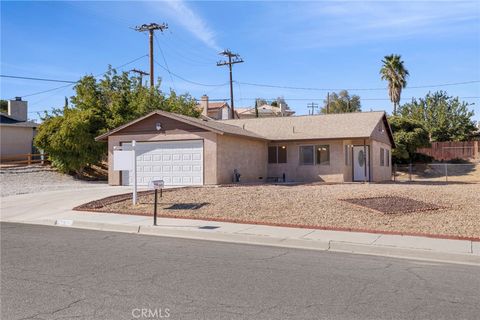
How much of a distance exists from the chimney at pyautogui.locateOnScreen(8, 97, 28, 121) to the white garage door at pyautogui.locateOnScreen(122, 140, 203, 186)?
82.7 feet

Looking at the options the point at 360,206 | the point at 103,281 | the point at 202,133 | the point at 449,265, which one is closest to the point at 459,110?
the point at 202,133

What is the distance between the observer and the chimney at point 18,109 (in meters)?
44.9

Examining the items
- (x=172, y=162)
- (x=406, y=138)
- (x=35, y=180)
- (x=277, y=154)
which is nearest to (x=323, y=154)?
(x=277, y=154)

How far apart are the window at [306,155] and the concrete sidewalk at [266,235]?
15.1 m

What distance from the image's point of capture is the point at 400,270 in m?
8.34

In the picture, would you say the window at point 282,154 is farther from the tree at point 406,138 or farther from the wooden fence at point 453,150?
the wooden fence at point 453,150

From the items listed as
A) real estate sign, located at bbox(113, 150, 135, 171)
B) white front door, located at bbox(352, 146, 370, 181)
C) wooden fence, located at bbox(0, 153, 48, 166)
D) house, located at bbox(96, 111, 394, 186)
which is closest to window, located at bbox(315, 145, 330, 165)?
house, located at bbox(96, 111, 394, 186)

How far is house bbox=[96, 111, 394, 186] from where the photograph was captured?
23.7 metres

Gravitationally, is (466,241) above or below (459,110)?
below

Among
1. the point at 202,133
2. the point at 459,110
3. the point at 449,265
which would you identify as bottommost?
the point at 449,265

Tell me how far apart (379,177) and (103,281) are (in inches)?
1050

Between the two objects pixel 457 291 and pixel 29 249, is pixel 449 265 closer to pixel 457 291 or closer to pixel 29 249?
pixel 457 291

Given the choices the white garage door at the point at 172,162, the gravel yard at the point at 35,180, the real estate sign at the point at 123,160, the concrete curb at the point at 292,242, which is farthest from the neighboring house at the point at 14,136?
the concrete curb at the point at 292,242

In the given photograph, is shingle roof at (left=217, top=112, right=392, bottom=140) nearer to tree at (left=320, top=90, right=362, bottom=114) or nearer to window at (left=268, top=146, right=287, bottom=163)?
window at (left=268, top=146, right=287, bottom=163)
